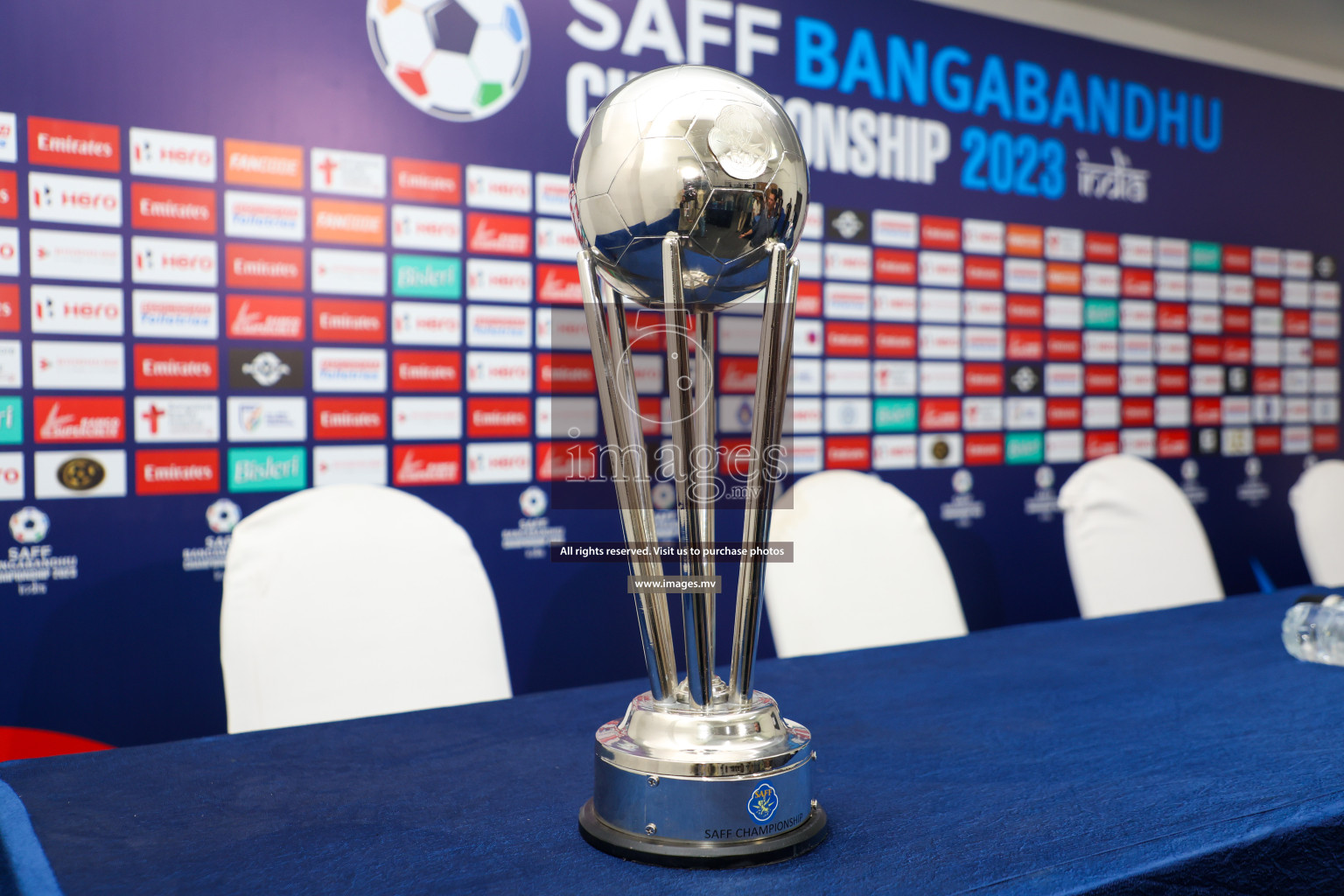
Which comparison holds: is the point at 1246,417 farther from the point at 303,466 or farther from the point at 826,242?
the point at 303,466

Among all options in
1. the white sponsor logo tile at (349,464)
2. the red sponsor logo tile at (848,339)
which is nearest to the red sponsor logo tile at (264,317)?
the white sponsor logo tile at (349,464)

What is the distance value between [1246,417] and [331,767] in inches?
141

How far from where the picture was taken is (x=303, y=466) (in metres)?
2.10

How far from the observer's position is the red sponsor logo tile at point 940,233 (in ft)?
9.25

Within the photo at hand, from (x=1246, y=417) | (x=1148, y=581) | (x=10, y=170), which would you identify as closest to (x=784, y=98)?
(x=1148, y=581)

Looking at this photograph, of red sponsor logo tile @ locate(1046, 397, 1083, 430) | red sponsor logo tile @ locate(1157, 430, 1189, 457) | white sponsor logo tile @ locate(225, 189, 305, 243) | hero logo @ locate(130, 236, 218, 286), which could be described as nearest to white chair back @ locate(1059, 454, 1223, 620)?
red sponsor logo tile @ locate(1046, 397, 1083, 430)

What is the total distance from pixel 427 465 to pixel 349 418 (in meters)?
0.21

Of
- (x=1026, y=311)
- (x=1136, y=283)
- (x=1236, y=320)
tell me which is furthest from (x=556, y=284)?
(x=1236, y=320)

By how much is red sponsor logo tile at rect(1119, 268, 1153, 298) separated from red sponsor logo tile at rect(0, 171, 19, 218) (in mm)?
3080

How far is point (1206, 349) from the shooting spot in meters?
3.34

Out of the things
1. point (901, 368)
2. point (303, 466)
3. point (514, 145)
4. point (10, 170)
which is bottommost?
point (303, 466)

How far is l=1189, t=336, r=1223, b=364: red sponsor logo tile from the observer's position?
331 cm

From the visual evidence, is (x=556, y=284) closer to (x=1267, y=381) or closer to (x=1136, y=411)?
(x=1136, y=411)

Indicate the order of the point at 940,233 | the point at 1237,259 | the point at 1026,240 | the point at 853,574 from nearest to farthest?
the point at 853,574 < the point at 940,233 < the point at 1026,240 < the point at 1237,259
